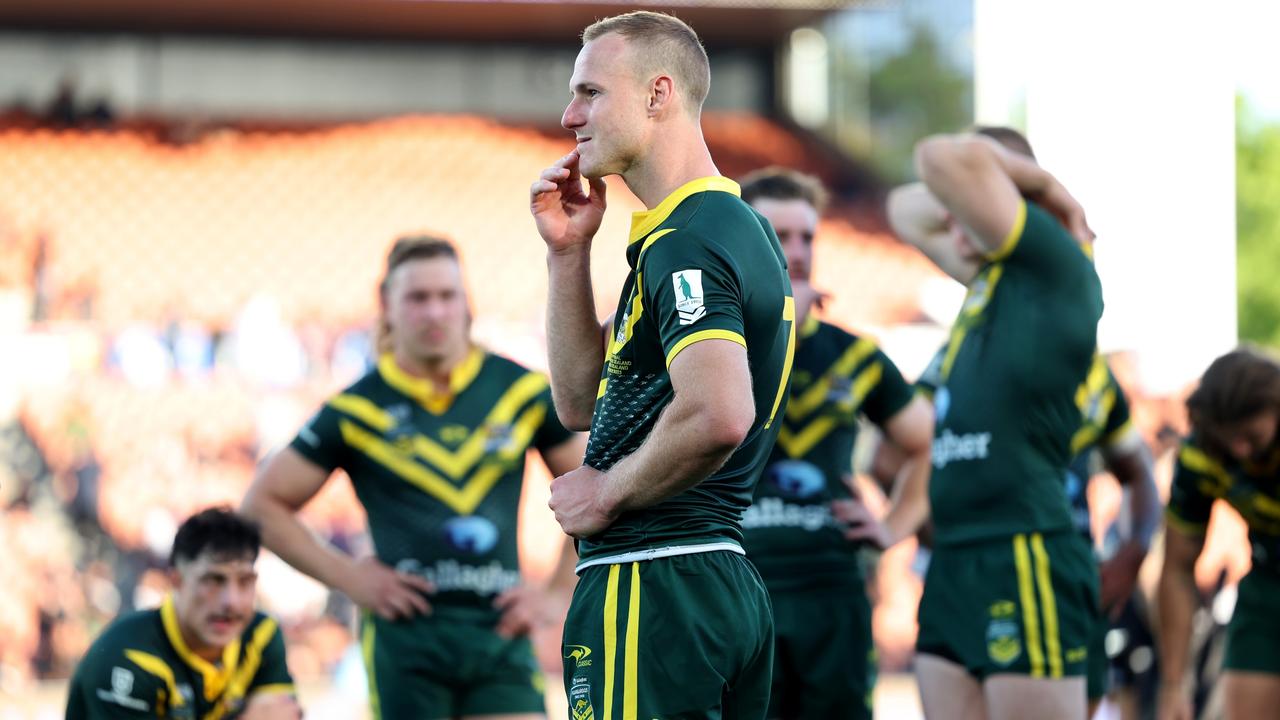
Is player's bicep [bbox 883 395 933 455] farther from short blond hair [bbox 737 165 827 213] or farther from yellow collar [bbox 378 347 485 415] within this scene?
yellow collar [bbox 378 347 485 415]

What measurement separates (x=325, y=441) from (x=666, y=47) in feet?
9.07

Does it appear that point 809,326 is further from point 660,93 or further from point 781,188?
point 660,93

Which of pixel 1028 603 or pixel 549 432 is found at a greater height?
pixel 549 432

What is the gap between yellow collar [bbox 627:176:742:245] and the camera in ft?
11.1

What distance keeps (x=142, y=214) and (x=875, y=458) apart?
12.8 meters

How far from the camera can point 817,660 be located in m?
5.59

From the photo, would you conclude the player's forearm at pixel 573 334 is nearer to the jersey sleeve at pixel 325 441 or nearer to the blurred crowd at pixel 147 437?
the jersey sleeve at pixel 325 441

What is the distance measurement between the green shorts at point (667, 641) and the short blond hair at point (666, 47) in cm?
97

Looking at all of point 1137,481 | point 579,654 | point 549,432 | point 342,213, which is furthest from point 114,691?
point 342,213

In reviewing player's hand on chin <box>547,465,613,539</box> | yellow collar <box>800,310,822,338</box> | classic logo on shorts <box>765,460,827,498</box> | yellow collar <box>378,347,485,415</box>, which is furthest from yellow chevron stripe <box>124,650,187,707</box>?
player's hand on chin <box>547,465,613,539</box>

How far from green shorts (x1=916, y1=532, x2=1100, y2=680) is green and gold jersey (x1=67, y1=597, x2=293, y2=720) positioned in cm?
230

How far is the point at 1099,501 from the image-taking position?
14828 mm

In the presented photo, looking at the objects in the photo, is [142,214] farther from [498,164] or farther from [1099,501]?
[1099,501]

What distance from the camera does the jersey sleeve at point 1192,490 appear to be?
6.18 metres
